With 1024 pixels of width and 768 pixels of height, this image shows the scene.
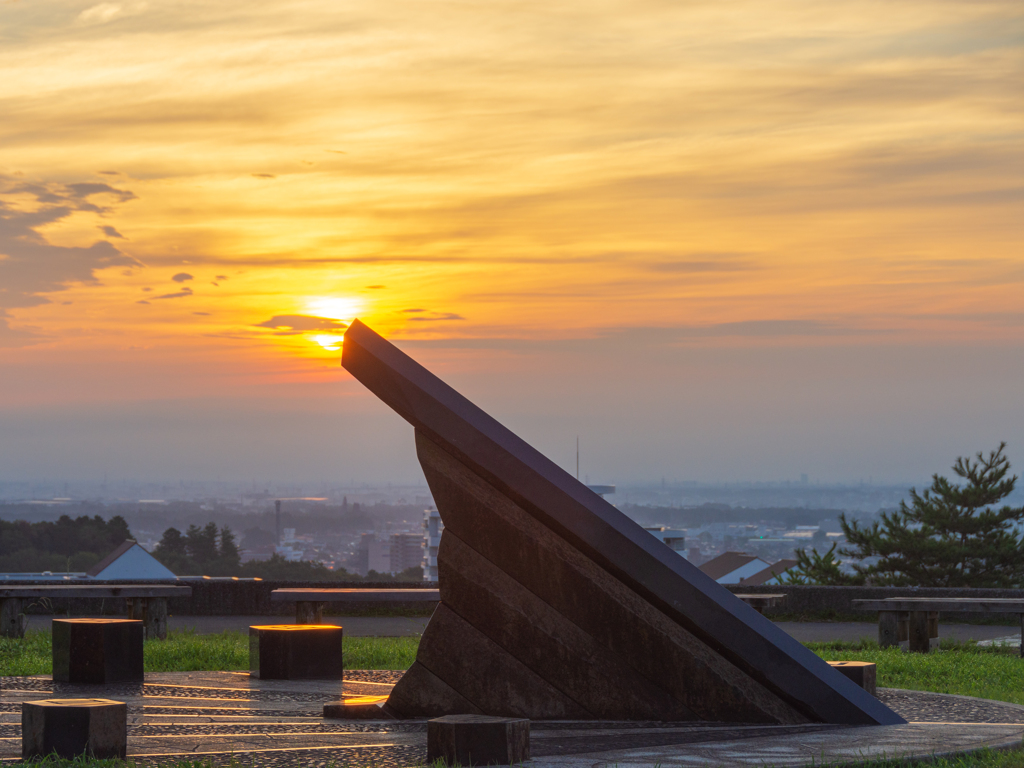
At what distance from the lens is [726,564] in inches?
1379

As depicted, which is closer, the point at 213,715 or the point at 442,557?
the point at 442,557

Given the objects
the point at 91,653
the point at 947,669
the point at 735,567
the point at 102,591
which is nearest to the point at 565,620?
the point at 91,653

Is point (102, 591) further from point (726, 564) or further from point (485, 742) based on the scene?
point (726, 564)

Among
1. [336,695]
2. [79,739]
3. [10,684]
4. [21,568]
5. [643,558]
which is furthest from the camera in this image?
[21,568]

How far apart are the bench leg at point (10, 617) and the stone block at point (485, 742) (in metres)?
10.3

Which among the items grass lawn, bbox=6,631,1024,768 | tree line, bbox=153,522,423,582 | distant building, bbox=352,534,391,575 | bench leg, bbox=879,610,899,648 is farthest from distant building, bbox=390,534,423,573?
grass lawn, bbox=6,631,1024,768

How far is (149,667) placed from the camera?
32.9 ft

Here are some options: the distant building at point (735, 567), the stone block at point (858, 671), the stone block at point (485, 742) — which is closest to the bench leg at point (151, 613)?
the stone block at point (858, 671)

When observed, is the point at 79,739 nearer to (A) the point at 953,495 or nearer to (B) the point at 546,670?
(B) the point at 546,670

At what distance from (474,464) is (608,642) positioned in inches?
47.2

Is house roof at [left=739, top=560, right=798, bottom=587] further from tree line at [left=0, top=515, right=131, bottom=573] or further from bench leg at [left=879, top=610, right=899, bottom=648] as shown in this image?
tree line at [left=0, top=515, right=131, bottom=573]

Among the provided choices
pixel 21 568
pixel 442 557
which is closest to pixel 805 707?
pixel 442 557

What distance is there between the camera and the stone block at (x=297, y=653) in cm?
877

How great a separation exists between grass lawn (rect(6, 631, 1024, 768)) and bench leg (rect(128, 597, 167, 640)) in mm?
479
